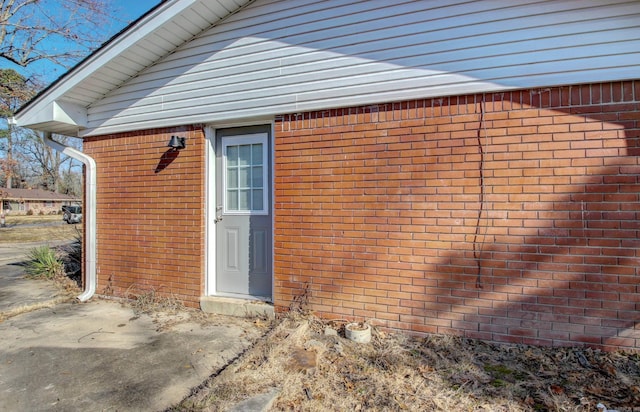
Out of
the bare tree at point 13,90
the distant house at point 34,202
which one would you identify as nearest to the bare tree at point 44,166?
the distant house at point 34,202

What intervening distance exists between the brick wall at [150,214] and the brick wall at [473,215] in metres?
1.39

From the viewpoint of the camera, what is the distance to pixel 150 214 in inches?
207

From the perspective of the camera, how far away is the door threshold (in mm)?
4457

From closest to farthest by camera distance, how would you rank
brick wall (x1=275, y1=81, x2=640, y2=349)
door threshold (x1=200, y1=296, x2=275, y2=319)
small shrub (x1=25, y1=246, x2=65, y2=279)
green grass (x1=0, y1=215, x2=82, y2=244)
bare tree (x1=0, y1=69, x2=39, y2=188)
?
brick wall (x1=275, y1=81, x2=640, y2=349), door threshold (x1=200, y1=296, x2=275, y2=319), small shrub (x1=25, y1=246, x2=65, y2=279), bare tree (x1=0, y1=69, x2=39, y2=188), green grass (x1=0, y1=215, x2=82, y2=244)

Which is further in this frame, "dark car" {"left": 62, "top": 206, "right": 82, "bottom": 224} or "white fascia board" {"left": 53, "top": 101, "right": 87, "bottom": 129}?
"dark car" {"left": 62, "top": 206, "right": 82, "bottom": 224}

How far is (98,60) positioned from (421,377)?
563 cm

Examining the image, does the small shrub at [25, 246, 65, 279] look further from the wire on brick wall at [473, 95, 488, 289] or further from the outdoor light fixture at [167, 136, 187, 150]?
the wire on brick wall at [473, 95, 488, 289]

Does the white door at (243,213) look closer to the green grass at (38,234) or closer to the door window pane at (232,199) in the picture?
the door window pane at (232,199)

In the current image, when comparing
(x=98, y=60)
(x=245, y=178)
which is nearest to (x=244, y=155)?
(x=245, y=178)

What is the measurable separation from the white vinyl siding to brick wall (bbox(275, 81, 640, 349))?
20 cm

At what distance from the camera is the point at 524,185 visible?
136 inches

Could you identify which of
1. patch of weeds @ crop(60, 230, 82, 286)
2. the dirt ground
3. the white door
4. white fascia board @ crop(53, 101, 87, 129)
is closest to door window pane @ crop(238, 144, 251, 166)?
the white door

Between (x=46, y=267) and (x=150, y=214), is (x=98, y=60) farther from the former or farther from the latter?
(x=46, y=267)

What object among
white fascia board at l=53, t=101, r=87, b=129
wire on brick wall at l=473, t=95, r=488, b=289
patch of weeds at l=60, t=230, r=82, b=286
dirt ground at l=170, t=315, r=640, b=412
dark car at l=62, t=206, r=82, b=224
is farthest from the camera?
→ dark car at l=62, t=206, r=82, b=224
